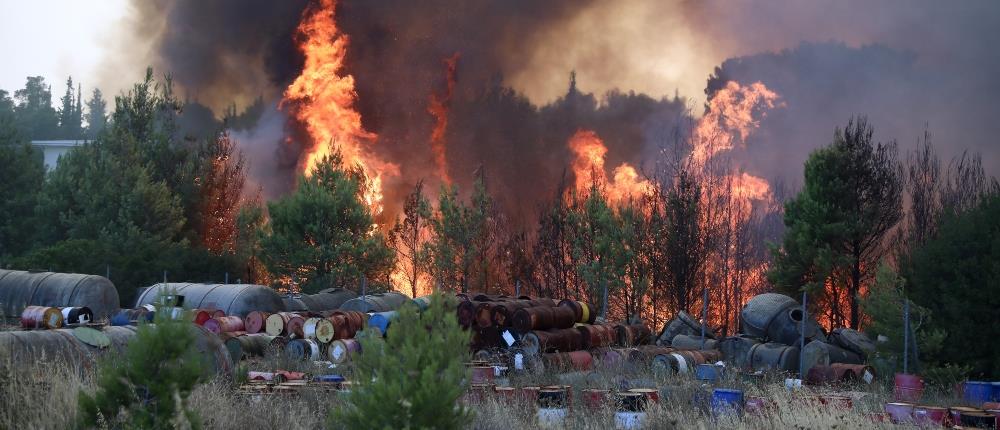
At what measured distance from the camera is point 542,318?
73.3 ft

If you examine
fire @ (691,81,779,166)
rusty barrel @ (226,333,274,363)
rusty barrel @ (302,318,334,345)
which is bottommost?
rusty barrel @ (226,333,274,363)

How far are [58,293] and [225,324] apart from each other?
7473mm

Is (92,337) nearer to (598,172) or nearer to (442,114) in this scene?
(598,172)

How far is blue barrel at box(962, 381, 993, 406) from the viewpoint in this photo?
16766 mm

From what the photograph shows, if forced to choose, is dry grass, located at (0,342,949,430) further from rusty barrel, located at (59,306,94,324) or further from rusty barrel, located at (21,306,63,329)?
rusty barrel, located at (59,306,94,324)

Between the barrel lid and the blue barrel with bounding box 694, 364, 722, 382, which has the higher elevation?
the barrel lid

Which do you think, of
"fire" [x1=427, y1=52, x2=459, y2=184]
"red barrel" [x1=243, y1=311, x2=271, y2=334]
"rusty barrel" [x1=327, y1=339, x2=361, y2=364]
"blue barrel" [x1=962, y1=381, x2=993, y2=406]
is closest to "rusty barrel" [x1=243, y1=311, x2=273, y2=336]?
"red barrel" [x1=243, y1=311, x2=271, y2=334]

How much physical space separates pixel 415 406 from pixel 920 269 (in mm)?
16232

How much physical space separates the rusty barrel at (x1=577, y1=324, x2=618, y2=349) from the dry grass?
630 centimetres

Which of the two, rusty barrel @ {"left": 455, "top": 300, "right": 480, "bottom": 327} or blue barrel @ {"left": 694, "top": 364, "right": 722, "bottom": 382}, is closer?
blue barrel @ {"left": 694, "top": 364, "right": 722, "bottom": 382}

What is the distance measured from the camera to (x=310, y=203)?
38.5 m

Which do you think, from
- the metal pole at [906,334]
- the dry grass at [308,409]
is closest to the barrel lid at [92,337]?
the dry grass at [308,409]

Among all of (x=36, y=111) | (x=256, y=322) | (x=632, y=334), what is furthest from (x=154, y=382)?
(x=36, y=111)

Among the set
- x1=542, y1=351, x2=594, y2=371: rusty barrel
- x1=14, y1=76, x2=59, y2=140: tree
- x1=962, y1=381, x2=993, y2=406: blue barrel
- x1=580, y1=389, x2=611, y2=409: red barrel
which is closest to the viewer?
x1=580, y1=389, x2=611, y2=409: red barrel
